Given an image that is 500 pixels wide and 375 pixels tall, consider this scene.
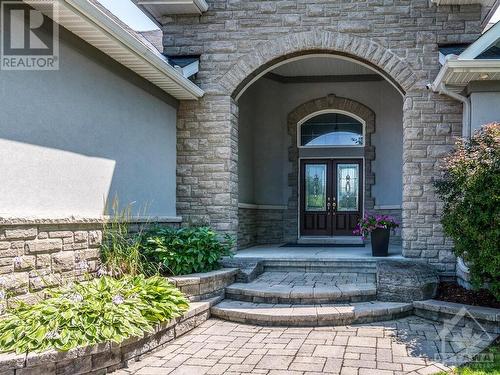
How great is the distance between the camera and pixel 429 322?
17.0ft

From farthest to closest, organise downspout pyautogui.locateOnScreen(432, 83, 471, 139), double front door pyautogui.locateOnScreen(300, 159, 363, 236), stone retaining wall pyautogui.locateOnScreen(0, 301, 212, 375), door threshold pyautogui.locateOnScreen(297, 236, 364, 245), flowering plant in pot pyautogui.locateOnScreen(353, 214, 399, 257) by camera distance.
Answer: double front door pyautogui.locateOnScreen(300, 159, 363, 236) → door threshold pyautogui.locateOnScreen(297, 236, 364, 245) → flowering plant in pot pyautogui.locateOnScreen(353, 214, 399, 257) → downspout pyautogui.locateOnScreen(432, 83, 471, 139) → stone retaining wall pyautogui.locateOnScreen(0, 301, 212, 375)

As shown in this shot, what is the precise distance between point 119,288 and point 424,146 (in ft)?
16.7

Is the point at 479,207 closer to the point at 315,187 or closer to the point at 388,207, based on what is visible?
the point at 388,207

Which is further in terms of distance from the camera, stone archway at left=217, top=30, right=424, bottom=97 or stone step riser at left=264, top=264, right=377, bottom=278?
stone archway at left=217, top=30, right=424, bottom=97

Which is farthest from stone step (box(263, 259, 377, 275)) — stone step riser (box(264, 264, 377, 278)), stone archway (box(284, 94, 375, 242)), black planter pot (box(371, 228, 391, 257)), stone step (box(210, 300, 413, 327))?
stone archway (box(284, 94, 375, 242))

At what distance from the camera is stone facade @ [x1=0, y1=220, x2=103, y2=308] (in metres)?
3.97

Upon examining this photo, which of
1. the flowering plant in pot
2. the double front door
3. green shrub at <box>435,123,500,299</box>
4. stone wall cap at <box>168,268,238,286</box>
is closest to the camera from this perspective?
green shrub at <box>435,123,500,299</box>

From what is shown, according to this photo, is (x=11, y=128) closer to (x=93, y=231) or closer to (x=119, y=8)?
(x=93, y=231)

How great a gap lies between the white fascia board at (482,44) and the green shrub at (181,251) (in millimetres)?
4134

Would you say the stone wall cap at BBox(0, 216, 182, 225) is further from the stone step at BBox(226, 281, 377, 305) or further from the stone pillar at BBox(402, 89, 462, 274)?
the stone pillar at BBox(402, 89, 462, 274)

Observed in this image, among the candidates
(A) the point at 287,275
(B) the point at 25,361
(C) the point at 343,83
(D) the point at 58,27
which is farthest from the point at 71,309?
(C) the point at 343,83

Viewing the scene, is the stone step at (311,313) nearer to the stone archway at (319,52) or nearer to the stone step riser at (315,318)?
the stone step riser at (315,318)

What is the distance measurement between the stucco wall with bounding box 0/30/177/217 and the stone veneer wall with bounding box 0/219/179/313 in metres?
0.14

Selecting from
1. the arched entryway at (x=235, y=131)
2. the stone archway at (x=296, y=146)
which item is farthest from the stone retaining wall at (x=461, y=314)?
the stone archway at (x=296, y=146)
